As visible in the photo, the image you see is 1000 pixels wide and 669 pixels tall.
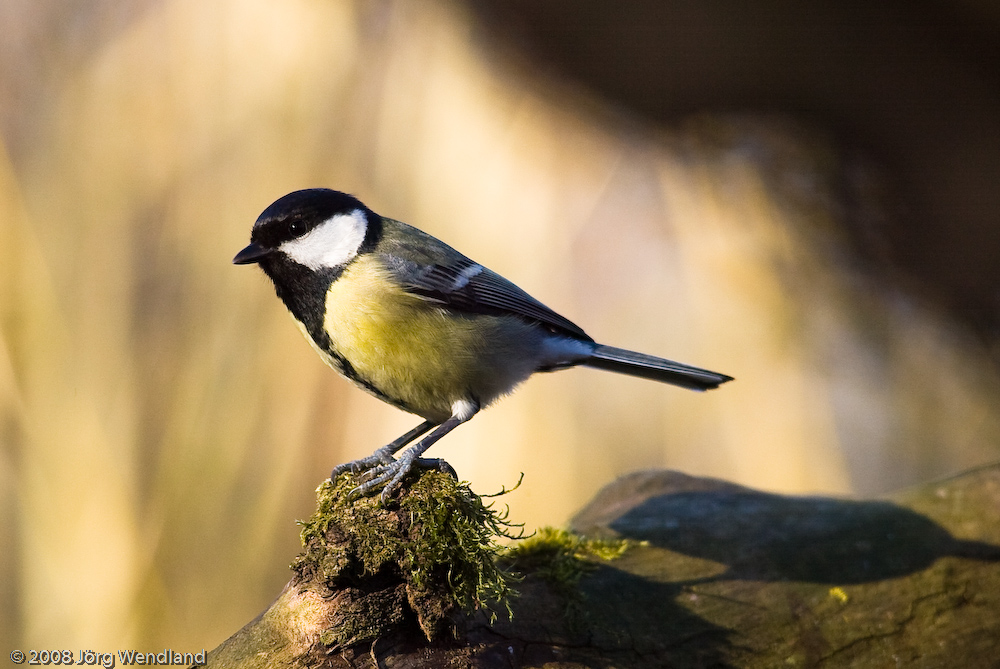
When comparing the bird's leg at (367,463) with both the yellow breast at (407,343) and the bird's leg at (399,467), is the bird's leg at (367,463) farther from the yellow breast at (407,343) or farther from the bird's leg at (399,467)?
the yellow breast at (407,343)

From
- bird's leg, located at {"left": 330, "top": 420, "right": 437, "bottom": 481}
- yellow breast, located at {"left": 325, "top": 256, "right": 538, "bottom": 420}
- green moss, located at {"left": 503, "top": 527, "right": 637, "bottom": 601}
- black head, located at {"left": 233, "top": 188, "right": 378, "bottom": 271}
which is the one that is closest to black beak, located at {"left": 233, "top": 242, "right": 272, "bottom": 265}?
black head, located at {"left": 233, "top": 188, "right": 378, "bottom": 271}

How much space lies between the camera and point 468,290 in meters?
1.43

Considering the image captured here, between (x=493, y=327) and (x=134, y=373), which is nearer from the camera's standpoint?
(x=493, y=327)

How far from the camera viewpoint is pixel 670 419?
8.68 ft

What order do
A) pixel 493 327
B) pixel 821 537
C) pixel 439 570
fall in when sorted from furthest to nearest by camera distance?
pixel 821 537, pixel 493 327, pixel 439 570

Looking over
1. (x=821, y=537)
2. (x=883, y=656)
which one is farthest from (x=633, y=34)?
(x=883, y=656)

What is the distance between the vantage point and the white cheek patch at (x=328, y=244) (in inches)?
52.6

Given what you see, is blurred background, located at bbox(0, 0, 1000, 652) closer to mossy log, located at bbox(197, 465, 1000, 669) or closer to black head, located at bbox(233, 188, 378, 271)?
mossy log, located at bbox(197, 465, 1000, 669)

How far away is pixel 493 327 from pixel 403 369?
0.75ft

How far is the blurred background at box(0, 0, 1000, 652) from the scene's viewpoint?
238cm

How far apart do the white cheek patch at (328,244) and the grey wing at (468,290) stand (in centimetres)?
9

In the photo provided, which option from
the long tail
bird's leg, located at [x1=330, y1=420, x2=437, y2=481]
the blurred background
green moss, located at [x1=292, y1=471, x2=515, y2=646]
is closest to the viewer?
green moss, located at [x1=292, y1=471, x2=515, y2=646]

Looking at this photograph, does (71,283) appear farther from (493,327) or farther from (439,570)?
(439,570)

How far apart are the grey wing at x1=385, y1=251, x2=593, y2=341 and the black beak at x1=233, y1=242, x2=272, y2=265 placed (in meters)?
0.24
